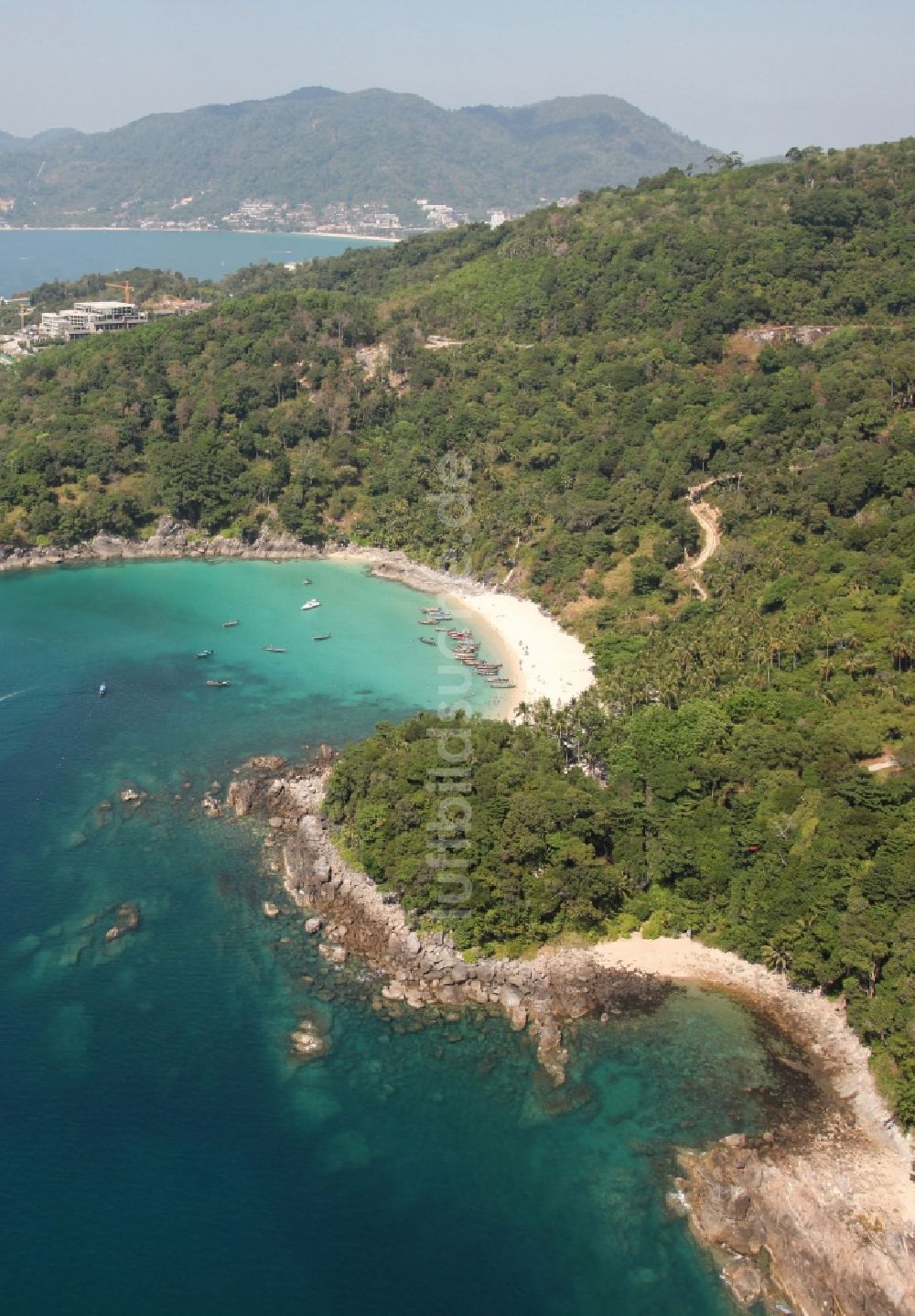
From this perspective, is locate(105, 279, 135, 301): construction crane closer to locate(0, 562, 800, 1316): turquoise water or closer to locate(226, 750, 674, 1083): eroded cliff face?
locate(0, 562, 800, 1316): turquoise water

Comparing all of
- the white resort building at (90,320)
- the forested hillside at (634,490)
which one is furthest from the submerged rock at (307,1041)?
the white resort building at (90,320)

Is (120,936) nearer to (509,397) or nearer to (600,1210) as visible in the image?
(600,1210)

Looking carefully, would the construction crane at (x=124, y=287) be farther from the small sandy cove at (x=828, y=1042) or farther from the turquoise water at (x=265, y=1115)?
the small sandy cove at (x=828, y=1042)

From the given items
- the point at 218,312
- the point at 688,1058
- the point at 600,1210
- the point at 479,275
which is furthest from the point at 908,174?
the point at 600,1210

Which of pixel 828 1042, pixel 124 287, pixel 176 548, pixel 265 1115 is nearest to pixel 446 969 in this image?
pixel 265 1115

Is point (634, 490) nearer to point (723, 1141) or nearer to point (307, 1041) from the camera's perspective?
point (307, 1041)
